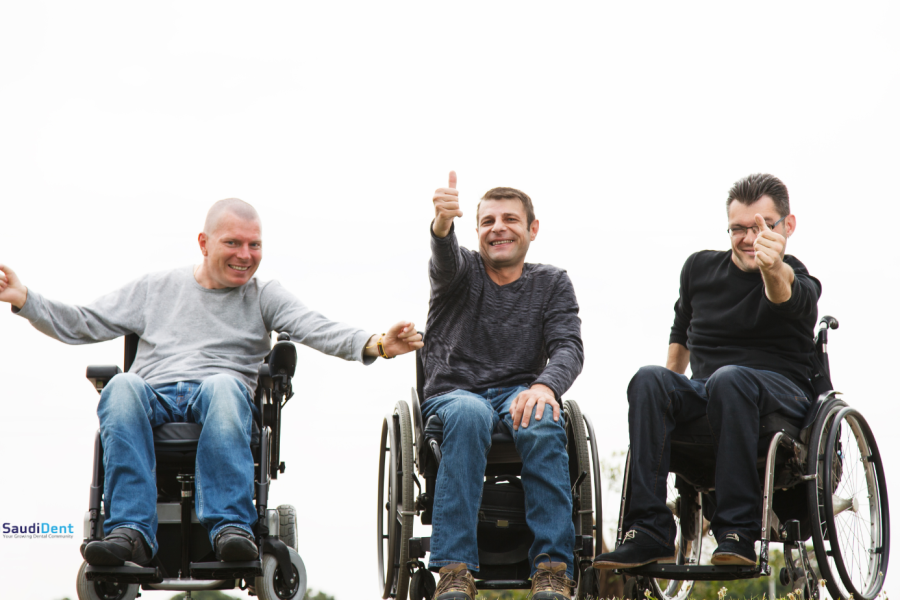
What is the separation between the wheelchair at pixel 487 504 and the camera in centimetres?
306

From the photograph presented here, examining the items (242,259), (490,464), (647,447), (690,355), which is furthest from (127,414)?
(690,355)

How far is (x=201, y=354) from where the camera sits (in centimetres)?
338

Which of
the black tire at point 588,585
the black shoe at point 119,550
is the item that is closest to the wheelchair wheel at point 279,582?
the black shoe at point 119,550

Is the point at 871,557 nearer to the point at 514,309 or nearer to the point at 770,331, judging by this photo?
the point at 770,331

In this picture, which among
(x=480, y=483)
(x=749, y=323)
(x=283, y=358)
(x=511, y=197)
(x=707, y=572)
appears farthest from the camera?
(x=511, y=197)

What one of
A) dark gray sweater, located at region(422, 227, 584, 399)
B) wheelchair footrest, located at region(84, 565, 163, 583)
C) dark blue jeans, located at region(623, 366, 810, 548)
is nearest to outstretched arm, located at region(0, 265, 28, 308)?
wheelchair footrest, located at region(84, 565, 163, 583)

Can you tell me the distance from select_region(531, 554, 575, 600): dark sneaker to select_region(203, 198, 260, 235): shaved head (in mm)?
1682

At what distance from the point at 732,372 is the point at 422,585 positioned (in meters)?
1.27

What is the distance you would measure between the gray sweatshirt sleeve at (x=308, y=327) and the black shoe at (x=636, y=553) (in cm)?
108

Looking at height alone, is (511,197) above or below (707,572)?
above

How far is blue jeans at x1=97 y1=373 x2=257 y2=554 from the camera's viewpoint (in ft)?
9.46

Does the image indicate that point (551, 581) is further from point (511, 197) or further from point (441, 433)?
point (511, 197)

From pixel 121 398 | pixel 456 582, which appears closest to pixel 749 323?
pixel 456 582

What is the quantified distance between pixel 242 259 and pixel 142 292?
0.47 m
